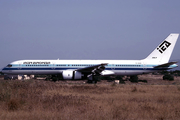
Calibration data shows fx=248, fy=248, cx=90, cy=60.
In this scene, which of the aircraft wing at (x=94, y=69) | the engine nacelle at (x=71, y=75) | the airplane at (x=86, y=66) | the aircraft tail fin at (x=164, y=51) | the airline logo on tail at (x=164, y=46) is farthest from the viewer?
the airline logo on tail at (x=164, y=46)

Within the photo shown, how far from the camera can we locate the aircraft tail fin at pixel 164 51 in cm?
3703

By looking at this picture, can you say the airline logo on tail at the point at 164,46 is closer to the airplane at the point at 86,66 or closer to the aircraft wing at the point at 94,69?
the airplane at the point at 86,66

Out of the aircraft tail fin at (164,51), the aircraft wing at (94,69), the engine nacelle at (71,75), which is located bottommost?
the engine nacelle at (71,75)

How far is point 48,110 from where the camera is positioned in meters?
11.3

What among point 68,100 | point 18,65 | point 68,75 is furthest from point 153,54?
point 68,100

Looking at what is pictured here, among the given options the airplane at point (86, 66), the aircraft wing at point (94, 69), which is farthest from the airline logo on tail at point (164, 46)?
the aircraft wing at point (94, 69)

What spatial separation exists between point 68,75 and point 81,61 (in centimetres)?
360

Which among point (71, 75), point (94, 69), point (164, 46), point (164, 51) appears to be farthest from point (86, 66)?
point (164, 46)

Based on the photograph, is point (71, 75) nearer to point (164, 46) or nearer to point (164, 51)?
point (164, 51)

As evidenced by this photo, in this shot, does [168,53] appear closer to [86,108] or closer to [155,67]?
[155,67]

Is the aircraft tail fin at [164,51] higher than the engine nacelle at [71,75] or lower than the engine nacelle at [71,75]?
higher

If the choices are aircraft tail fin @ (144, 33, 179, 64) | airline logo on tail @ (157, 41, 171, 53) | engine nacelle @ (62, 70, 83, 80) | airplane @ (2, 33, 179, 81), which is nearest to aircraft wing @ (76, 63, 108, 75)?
airplane @ (2, 33, 179, 81)

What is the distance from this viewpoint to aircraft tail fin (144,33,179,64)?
121 feet

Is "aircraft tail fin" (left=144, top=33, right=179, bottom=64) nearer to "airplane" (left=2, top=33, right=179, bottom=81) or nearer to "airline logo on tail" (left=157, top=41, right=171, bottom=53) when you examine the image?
"airline logo on tail" (left=157, top=41, right=171, bottom=53)
